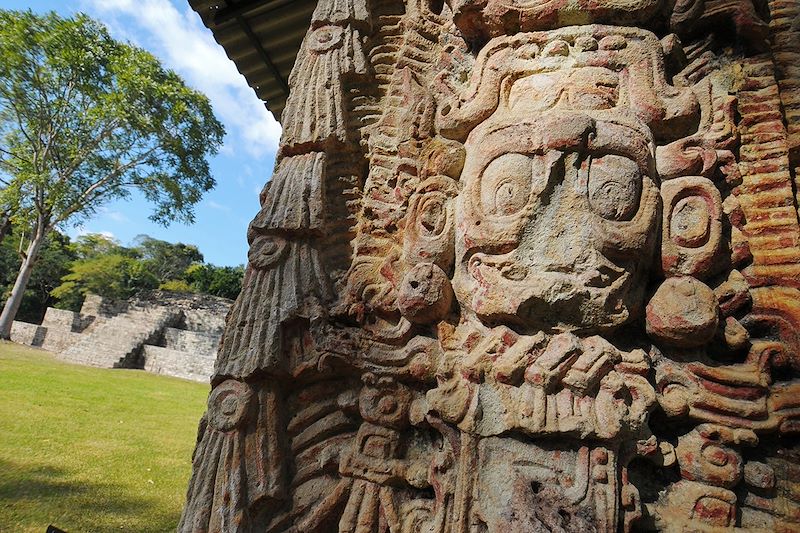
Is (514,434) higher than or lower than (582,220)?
lower

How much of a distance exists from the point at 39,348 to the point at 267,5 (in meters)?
17.1

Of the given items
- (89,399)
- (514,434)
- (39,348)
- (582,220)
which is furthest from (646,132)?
(39,348)

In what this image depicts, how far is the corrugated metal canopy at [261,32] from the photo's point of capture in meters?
3.68

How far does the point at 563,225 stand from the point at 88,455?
230 inches

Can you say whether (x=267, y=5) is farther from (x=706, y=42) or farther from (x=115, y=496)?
(x=115, y=496)

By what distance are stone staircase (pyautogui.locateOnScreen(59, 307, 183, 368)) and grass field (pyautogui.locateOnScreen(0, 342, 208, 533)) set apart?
16.6ft

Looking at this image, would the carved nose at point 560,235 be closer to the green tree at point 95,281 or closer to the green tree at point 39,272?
the green tree at point 95,281

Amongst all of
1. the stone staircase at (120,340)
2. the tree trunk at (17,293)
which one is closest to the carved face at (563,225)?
the stone staircase at (120,340)

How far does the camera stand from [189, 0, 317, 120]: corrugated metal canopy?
12.1 ft

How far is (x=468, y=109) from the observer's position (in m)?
1.87

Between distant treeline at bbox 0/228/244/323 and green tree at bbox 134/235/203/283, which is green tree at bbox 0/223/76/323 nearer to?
distant treeline at bbox 0/228/244/323

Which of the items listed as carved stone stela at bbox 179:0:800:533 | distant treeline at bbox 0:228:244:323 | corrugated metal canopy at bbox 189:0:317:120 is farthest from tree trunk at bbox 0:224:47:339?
carved stone stela at bbox 179:0:800:533

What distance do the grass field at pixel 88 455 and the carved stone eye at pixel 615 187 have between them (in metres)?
4.12

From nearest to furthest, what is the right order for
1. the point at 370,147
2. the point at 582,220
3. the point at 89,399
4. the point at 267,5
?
1. the point at 582,220
2. the point at 370,147
3. the point at 267,5
4. the point at 89,399
